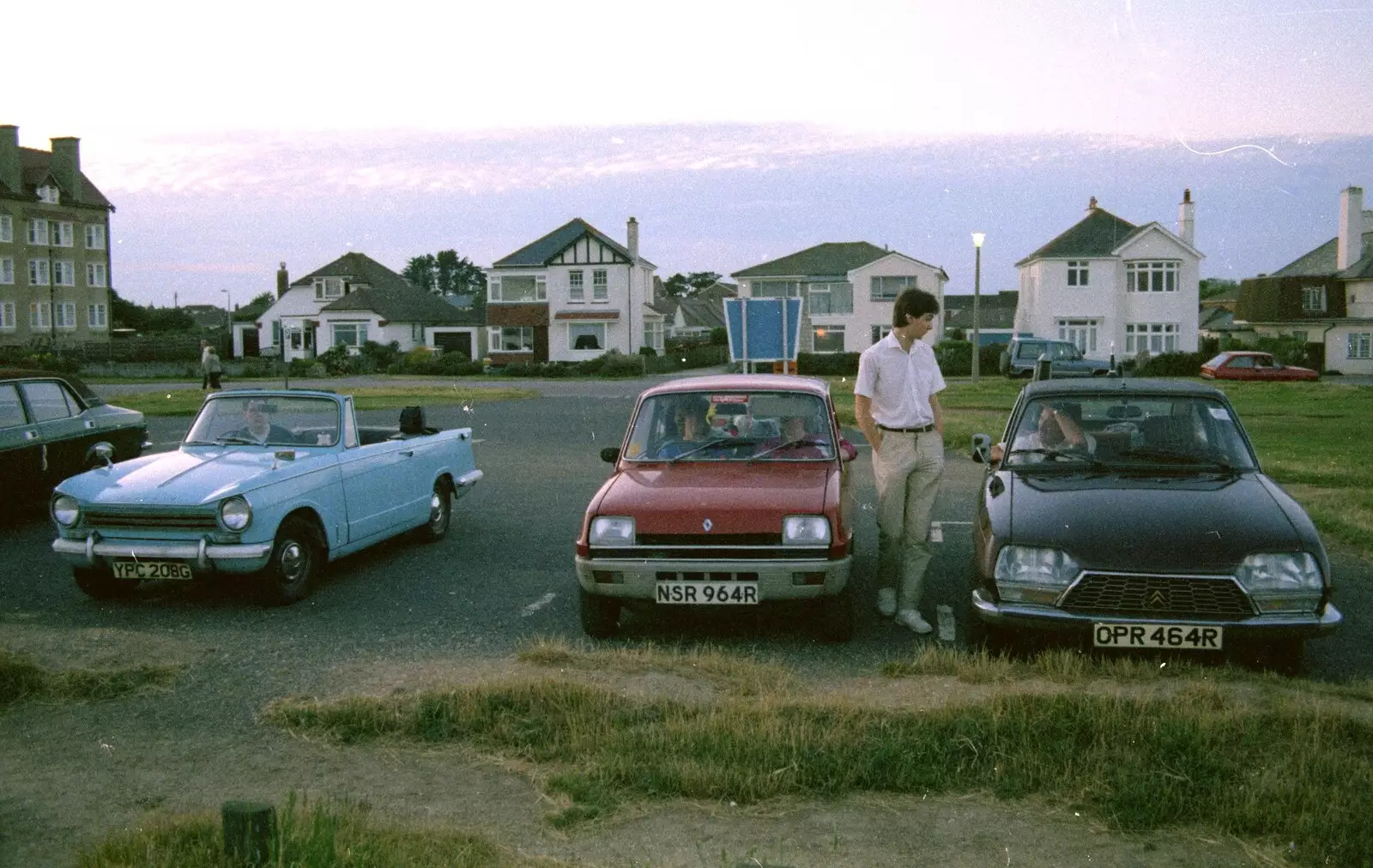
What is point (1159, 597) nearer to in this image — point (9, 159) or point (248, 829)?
point (248, 829)

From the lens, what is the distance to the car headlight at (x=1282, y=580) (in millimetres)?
5836

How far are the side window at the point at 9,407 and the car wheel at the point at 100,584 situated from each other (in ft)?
11.2

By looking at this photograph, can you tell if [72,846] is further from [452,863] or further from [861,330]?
[861,330]

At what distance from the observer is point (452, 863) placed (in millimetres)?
3836

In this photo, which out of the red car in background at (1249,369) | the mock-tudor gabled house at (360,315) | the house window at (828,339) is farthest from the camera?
the mock-tudor gabled house at (360,315)

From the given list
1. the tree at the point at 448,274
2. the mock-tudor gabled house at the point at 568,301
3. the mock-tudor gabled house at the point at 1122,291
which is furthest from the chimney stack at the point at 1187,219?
the tree at the point at 448,274

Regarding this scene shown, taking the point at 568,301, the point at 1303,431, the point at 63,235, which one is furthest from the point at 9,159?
the point at 1303,431

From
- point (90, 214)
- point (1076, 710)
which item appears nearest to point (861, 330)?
point (90, 214)

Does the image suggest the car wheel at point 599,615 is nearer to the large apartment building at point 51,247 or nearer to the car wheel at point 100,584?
the car wheel at point 100,584

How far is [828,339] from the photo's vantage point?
70750 millimetres

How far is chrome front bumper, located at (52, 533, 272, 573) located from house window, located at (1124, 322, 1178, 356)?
58.2 meters

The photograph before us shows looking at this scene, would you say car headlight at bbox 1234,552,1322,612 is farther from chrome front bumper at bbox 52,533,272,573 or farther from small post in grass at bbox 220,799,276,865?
chrome front bumper at bbox 52,533,272,573

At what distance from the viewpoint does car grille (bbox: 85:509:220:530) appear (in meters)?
7.70

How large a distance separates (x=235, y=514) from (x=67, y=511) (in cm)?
122
